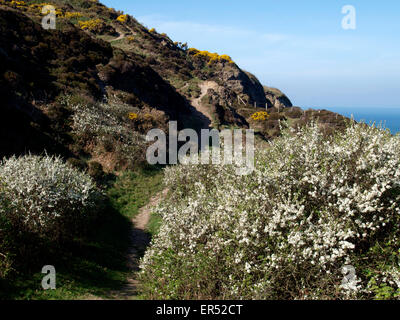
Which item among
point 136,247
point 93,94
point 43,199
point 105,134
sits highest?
point 93,94

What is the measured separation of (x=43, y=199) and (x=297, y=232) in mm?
8525

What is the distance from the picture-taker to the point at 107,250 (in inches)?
506

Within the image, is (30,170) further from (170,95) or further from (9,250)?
(170,95)

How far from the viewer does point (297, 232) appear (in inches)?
269

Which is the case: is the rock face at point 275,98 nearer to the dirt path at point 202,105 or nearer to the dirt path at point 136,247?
the dirt path at point 202,105

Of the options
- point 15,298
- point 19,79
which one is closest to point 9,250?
point 15,298

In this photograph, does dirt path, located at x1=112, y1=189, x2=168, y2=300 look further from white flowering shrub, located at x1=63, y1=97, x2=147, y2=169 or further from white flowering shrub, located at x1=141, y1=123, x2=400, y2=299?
white flowering shrub, located at x1=63, y1=97, x2=147, y2=169

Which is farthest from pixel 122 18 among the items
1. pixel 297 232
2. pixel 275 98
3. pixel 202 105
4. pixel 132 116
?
pixel 297 232

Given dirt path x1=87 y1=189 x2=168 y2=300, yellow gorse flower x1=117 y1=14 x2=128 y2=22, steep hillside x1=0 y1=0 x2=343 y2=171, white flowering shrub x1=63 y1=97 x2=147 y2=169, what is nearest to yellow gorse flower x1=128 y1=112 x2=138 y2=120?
steep hillside x1=0 y1=0 x2=343 y2=171

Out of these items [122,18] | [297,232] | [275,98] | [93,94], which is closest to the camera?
[297,232]

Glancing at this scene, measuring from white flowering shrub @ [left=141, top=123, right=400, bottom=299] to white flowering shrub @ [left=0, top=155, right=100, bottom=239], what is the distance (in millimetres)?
3834

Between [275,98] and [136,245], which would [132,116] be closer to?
[136,245]

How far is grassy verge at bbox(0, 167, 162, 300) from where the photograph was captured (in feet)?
27.2

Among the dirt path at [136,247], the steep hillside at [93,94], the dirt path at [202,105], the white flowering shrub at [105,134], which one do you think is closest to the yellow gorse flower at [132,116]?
the steep hillside at [93,94]
